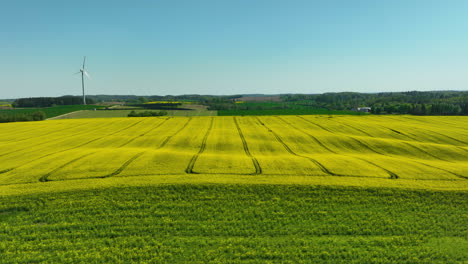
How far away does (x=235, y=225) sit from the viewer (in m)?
16.3

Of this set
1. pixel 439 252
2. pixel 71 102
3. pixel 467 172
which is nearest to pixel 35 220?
pixel 439 252

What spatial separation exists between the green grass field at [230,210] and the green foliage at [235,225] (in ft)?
0.23

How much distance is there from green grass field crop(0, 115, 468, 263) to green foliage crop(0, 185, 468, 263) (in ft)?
0.23

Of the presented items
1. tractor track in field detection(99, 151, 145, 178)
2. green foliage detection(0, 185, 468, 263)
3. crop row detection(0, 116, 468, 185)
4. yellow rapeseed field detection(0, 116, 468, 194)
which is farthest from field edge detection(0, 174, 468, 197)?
tractor track in field detection(99, 151, 145, 178)

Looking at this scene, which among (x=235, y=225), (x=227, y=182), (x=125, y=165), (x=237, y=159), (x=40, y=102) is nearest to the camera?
(x=235, y=225)

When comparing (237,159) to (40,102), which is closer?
(237,159)

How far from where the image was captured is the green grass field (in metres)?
13.8

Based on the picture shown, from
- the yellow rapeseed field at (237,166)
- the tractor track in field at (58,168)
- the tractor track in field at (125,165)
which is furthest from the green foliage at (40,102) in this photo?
the tractor track in field at (125,165)

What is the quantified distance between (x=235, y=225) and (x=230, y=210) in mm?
1852

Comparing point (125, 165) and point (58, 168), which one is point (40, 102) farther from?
point (125, 165)

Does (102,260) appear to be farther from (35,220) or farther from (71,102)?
(71,102)

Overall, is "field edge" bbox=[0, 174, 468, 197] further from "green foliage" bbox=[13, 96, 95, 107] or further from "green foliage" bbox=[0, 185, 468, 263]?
"green foliage" bbox=[13, 96, 95, 107]

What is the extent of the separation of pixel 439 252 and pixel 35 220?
82.4 ft

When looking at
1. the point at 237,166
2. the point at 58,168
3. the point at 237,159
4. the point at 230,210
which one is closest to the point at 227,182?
the point at 230,210
